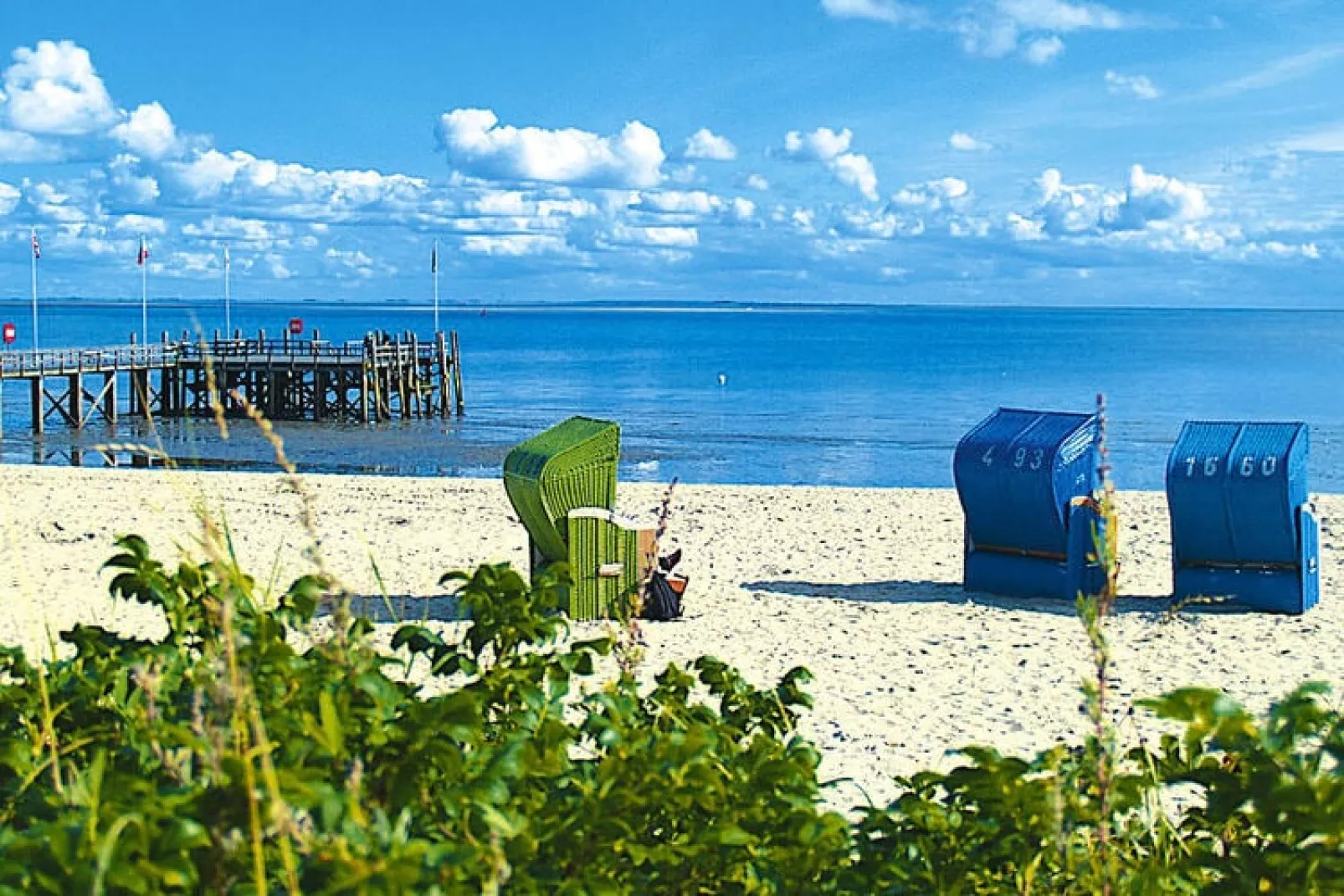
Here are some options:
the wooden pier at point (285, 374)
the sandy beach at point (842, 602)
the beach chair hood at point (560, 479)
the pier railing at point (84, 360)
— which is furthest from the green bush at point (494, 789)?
the wooden pier at point (285, 374)

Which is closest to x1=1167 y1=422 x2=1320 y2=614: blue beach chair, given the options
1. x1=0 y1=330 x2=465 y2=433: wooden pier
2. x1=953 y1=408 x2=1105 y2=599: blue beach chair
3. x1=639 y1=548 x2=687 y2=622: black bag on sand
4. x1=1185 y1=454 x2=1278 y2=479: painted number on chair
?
x1=1185 y1=454 x2=1278 y2=479: painted number on chair

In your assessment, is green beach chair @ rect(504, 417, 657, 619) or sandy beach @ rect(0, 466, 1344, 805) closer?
sandy beach @ rect(0, 466, 1344, 805)

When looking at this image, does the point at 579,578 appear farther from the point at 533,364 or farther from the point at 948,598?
the point at 533,364

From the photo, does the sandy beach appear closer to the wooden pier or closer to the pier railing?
the pier railing

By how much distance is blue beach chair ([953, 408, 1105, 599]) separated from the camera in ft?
33.2

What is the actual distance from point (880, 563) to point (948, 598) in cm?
192

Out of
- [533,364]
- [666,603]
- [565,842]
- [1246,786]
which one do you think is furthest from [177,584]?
[533,364]

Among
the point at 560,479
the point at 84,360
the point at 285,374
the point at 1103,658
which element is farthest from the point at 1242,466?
the point at 285,374

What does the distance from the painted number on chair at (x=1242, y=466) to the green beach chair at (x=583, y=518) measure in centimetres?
356

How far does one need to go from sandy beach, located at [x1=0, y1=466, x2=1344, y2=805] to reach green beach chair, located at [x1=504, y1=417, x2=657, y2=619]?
1.03 feet

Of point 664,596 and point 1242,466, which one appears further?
point 664,596

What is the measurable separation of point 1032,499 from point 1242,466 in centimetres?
135

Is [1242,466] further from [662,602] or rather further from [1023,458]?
[662,602]

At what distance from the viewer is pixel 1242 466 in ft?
32.0
